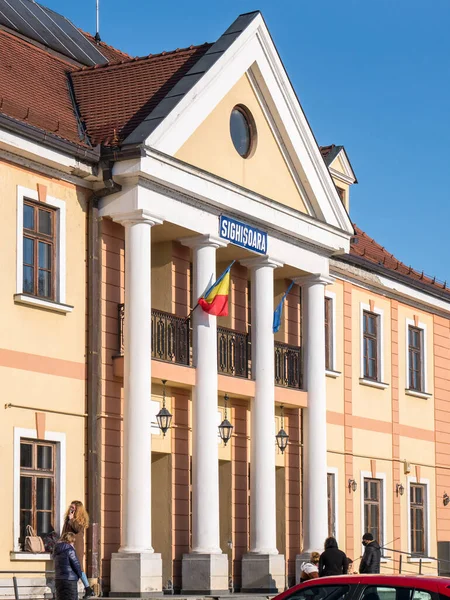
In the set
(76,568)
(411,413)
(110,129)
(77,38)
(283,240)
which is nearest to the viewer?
(76,568)

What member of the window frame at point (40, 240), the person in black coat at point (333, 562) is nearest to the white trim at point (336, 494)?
the person in black coat at point (333, 562)

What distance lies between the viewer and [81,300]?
22.1m

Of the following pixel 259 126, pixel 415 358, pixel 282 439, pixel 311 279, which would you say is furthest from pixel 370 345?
pixel 259 126

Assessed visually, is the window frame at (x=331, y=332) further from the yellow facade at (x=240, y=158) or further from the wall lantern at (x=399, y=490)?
the wall lantern at (x=399, y=490)

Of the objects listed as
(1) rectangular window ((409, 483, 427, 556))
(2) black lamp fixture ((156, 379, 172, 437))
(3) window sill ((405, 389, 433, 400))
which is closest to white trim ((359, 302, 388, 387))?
(3) window sill ((405, 389, 433, 400))

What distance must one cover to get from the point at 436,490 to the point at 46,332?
15216mm

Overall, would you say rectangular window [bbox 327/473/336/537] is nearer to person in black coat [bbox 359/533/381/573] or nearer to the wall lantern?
the wall lantern

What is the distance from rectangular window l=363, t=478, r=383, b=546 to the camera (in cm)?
3062

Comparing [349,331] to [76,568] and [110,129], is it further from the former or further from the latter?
[76,568]

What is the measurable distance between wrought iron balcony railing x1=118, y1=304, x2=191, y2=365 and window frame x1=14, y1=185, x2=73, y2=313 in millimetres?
2099

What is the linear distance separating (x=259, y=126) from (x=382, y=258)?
8.13 metres

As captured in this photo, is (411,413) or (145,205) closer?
(145,205)

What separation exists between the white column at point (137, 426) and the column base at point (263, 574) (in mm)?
3804

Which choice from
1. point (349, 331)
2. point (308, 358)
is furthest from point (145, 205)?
point (349, 331)
